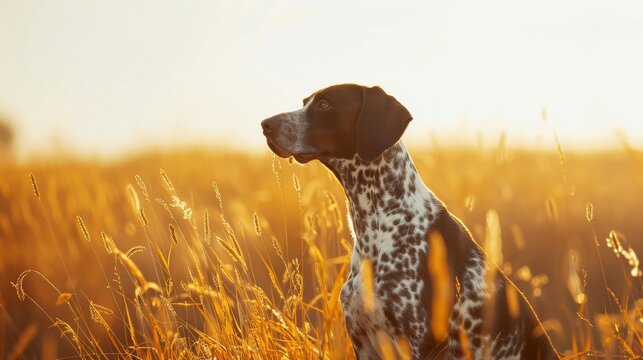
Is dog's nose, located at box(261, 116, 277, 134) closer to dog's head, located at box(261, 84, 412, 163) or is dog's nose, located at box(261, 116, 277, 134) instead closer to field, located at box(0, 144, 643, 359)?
dog's head, located at box(261, 84, 412, 163)

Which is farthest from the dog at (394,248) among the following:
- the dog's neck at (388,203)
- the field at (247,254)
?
the field at (247,254)

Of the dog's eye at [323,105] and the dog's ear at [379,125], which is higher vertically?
the dog's eye at [323,105]

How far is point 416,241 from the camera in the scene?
3613 millimetres

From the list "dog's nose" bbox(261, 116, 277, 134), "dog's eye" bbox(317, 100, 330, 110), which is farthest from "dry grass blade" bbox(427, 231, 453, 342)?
"dog's nose" bbox(261, 116, 277, 134)

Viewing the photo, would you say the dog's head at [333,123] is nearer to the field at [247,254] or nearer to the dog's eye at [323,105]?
the dog's eye at [323,105]

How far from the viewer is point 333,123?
154 inches

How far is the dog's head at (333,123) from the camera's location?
3750 mm

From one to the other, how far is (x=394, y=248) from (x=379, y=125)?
62 cm

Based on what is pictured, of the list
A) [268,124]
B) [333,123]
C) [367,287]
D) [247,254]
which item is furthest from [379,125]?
[247,254]

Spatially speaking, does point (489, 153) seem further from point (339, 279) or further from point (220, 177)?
point (339, 279)

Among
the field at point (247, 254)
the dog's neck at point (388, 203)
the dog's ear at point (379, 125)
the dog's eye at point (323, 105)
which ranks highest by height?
the dog's eye at point (323, 105)

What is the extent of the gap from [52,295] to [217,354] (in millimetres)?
2702

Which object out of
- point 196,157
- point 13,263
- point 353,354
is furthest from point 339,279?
point 196,157

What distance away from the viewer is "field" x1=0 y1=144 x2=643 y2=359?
3699mm
